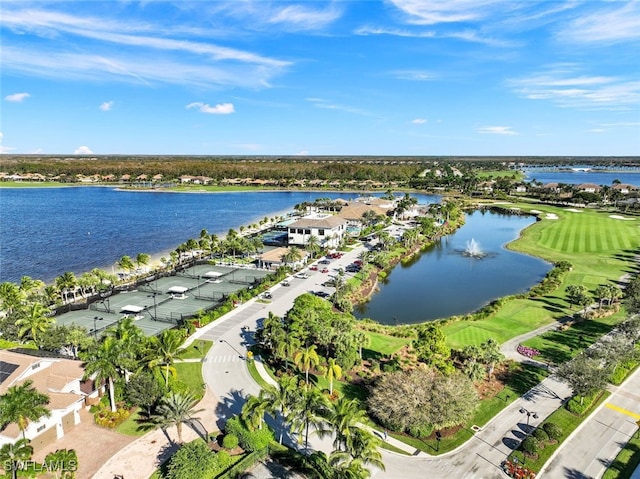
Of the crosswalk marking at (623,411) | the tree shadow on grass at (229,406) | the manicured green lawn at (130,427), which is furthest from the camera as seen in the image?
the crosswalk marking at (623,411)

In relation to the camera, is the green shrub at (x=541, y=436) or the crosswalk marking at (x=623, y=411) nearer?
the green shrub at (x=541, y=436)

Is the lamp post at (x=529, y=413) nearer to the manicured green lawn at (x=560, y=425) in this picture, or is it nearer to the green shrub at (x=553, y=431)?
the manicured green lawn at (x=560, y=425)

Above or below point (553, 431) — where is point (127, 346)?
above

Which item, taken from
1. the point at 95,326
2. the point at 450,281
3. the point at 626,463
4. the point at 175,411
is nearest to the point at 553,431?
the point at 626,463

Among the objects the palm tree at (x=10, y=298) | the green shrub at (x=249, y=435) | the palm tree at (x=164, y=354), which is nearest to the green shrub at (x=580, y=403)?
the green shrub at (x=249, y=435)

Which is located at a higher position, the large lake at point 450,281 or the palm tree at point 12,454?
the palm tree at point 12,454

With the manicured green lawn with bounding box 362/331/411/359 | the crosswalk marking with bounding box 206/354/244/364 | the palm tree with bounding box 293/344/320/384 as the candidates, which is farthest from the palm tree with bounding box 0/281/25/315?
the manicured green lawn with bounding box 362/331/411/359

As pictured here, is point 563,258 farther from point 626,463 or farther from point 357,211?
point 626,463

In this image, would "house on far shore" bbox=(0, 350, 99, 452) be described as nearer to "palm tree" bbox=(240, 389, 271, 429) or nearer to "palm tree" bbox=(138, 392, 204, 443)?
"palm tree" bbox=(138, 392, 204, 443)
